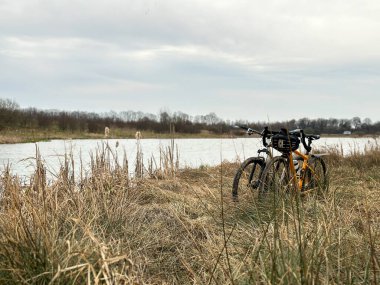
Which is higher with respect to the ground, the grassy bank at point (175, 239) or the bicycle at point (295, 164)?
the bicycle at point (295, 164)

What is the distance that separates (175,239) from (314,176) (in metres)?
2.00

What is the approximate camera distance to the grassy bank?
1866 millimetres

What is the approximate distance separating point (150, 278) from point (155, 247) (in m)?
0.61

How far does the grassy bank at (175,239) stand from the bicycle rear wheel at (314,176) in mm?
367

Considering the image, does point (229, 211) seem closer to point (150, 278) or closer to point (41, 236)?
point (150, 278)

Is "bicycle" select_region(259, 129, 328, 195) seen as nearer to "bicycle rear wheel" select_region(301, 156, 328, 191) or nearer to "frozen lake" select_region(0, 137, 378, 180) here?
"bicycle rear wheel" select_region(301, 156, 328, 191)

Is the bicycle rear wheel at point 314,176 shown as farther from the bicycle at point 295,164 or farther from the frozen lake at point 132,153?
the frozen lake at point 132,153

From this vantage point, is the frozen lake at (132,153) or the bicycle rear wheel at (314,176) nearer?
the bicycle rear wheel at (314,176)

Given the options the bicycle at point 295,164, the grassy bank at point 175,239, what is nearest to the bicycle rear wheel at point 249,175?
the bicycle at point 295,164

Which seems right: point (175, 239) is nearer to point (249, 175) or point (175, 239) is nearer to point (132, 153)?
point (249, 175)

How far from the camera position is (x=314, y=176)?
14.8 feet

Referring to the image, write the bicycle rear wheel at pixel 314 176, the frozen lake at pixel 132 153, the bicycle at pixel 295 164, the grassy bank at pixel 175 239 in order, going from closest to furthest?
the grassy bank at pixel 175 239, the bicycle at pixel 295 164, the bicycle rear wheel at pixel 314 176, the frozen lake at pixel 132 153

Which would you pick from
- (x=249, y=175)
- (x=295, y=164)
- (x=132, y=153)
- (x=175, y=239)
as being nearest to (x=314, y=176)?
(x=295, y=164)

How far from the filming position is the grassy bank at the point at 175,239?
1866mm
